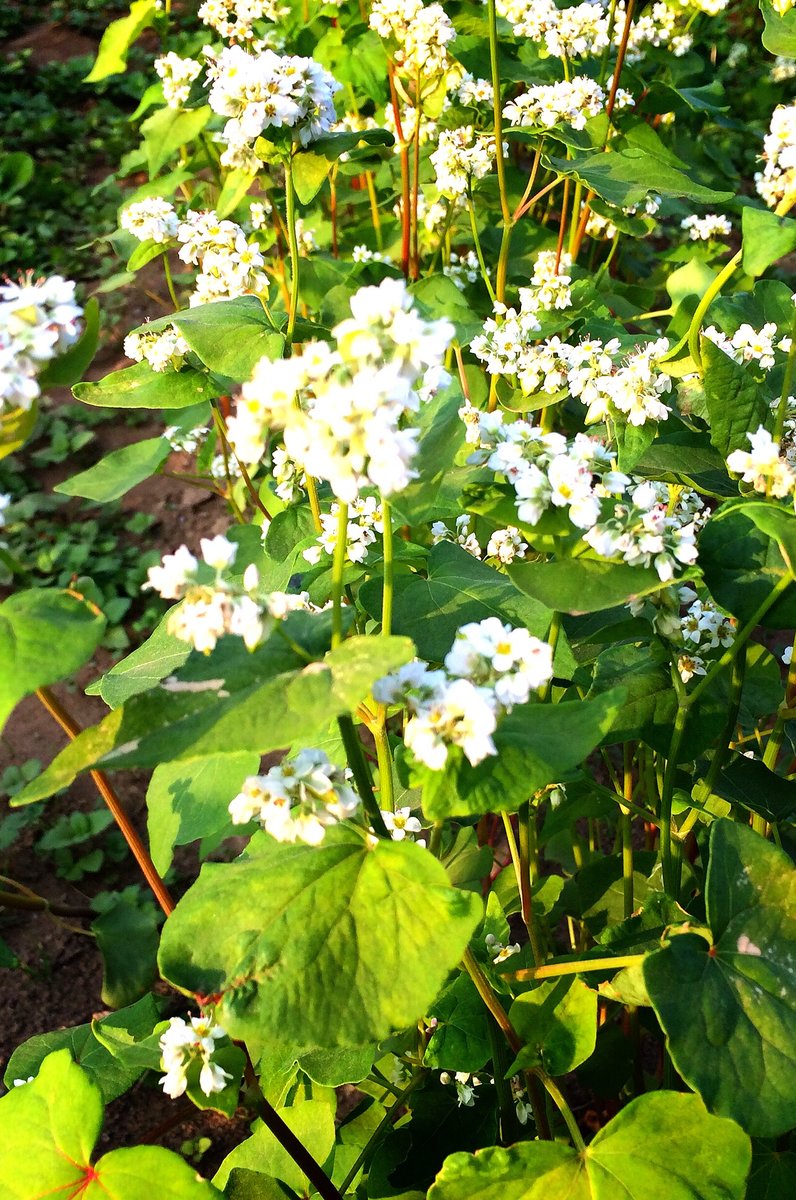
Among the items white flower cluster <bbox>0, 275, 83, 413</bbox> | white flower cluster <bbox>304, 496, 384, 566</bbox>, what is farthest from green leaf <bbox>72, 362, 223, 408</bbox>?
white flower cluster <bbox>0, 275, 83, 413</bbox>

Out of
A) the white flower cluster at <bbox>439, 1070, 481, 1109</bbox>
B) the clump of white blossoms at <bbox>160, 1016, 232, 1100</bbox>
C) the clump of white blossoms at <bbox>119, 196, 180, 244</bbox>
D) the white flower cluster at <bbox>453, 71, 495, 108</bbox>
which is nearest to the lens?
the clump of white blossoms at <bbox>160, 1016, 232, 1100</bbox>

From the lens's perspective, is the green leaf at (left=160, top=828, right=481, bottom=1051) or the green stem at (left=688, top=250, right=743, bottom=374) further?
the green stem at (left=688, top=250, right=743, bottom=374)

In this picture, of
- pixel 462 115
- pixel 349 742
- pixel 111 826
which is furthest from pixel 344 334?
pixel 111 826

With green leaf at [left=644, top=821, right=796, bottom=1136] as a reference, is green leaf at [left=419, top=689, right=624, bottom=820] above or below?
above

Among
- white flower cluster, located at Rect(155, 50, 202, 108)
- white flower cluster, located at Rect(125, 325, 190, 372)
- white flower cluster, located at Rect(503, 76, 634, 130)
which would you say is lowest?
white flower cluster, located at Rect(125, 325, 190, 372)

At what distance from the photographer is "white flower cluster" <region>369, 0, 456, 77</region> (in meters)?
2.37

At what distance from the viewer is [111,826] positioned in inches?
123

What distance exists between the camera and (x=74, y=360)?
109 cm

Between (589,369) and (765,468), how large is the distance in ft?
1.62

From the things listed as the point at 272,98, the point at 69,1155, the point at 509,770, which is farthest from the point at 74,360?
the point at 69,1155

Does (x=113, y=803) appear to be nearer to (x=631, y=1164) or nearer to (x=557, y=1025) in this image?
(x=557, y=1025)

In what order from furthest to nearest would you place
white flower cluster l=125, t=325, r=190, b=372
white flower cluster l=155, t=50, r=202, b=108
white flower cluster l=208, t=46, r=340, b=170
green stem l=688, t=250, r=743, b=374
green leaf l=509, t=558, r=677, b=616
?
white flower cluster l=155, t=50, r=202, b=108 → white flower cluster l=125, t=325, r=190, b=372 → white flower cluster l=208, t=46, r=340, b=170 → green stem l=688, t=250, r=743, b=374 → green leaf l=509, t=558, r=677, b=616

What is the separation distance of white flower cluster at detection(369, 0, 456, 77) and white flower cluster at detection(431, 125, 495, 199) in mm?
180

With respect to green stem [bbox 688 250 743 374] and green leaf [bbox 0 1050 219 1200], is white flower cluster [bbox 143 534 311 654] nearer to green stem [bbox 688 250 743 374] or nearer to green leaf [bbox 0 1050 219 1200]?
green leaf [bbox 0 1050 219 1200]
